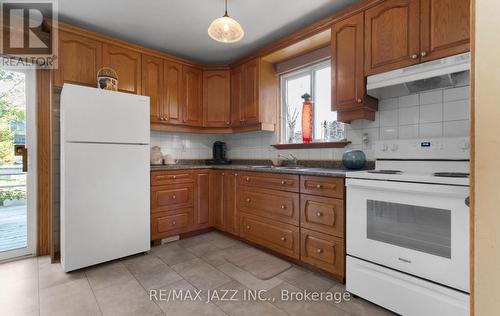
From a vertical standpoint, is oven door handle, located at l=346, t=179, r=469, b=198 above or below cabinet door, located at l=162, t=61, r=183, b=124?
below

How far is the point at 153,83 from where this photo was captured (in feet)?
9.55

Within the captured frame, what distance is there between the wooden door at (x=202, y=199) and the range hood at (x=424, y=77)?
2.08 metres

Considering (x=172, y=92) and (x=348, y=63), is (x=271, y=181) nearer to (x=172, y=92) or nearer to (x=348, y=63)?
(x=348, y=63)

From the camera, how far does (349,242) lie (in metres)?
1.74

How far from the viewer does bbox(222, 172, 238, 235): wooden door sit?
283 cm

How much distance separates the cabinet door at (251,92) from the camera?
9.78 ft

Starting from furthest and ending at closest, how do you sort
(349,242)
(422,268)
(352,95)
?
(352,95) < (349,242) < (422,268)

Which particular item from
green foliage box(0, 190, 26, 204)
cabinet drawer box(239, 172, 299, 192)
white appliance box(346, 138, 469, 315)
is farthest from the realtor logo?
white appliance box(346, 138, 469, 315)

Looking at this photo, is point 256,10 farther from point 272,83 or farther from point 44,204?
point 44,204

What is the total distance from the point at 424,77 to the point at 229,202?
2210 mm

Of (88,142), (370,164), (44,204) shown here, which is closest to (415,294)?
(370,164)

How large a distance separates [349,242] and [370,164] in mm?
784

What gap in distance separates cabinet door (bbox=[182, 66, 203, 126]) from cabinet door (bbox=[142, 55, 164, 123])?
0.33m

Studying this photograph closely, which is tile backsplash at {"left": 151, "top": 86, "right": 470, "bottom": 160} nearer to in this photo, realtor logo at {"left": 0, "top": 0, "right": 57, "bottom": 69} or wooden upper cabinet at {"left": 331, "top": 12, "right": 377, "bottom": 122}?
wooden upper cabinet at {"left": 331, "top": 12, "right": 377, "bottom": 122}
